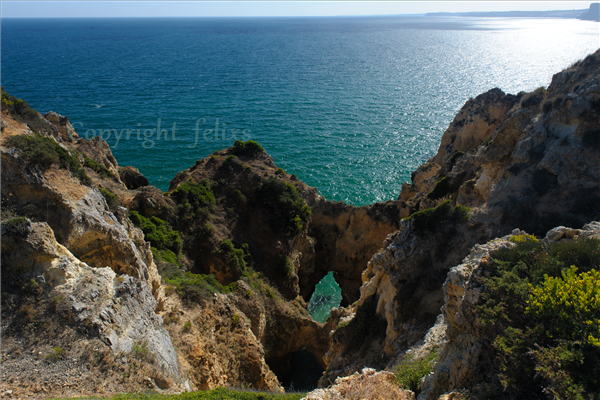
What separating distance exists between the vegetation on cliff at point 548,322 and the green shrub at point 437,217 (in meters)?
9.67

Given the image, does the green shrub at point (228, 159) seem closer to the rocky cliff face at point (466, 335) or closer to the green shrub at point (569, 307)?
the rocky cliff face at point (466, 335)

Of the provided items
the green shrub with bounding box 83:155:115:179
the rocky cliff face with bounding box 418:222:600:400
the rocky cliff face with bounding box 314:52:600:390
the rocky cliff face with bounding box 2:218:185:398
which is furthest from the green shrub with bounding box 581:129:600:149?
the green shrub with bounding box 83:155:115:179

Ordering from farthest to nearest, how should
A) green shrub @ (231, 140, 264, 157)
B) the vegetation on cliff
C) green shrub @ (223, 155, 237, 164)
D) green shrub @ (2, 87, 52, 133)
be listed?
green shrub @ (231, 140, 264, 157), green shrub @ (223, 155, 237, 164), green shrub @ (2, 87, 52, 133), the vegetation on cliff

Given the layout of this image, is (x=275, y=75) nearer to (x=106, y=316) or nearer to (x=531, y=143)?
(x=531, y=143)

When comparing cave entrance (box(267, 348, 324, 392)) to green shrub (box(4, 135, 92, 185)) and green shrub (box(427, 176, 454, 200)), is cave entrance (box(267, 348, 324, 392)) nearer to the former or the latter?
green shrub (box(427, 176, 454, 200))

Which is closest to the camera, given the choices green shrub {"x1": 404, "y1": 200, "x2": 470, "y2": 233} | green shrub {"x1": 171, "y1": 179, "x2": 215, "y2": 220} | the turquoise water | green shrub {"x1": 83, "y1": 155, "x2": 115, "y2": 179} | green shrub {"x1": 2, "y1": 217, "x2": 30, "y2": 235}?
green shrub {"x1": 2, "y1": 217, "x2": 30, "y2": 235}

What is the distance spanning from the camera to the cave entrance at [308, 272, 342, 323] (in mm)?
43094

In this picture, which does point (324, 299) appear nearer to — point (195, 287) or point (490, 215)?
point (195, 287)

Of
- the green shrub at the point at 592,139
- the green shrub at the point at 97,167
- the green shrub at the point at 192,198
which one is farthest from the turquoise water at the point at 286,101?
the green shrub at the point at 592,139

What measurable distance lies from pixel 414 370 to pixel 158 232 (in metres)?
22.2

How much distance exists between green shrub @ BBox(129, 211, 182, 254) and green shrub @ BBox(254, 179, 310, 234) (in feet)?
32.9

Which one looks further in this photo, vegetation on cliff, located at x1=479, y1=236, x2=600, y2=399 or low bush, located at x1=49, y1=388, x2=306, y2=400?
low bush, located at x1=49, y1=388, x2=306, y2=400

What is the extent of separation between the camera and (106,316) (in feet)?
49.5

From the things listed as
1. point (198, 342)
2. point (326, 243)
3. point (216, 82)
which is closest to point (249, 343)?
point (198, 342)
